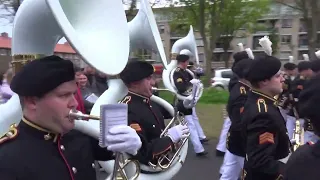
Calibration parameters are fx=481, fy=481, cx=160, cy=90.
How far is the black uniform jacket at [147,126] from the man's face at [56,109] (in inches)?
56.4

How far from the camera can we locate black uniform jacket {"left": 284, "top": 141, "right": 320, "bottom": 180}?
6.81ft

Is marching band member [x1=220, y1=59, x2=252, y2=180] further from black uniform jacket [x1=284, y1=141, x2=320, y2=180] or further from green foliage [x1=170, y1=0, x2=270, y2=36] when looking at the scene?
green foliage [x1=170, y1=0, x2=270, y2=36]

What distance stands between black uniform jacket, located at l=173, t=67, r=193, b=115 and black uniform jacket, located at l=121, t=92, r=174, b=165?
12.5 ft

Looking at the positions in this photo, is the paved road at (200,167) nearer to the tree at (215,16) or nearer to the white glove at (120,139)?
the white glove at (120,139)

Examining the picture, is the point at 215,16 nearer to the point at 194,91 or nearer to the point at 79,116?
the point at 194,91

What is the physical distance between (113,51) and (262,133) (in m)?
1.54

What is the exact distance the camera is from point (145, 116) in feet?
12.7

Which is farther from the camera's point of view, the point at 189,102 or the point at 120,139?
the point at 189,102

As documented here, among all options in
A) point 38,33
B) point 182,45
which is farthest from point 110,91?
point 182,45

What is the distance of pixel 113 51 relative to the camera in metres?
2.21

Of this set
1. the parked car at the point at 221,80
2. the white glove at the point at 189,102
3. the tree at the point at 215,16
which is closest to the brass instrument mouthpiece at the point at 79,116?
the white glove at the point at 189,102

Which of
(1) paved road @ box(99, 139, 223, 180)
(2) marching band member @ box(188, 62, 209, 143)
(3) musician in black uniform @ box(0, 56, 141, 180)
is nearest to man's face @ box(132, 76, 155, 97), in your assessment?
(3) musician in black uniform @ box(0, 56, 141, 180)

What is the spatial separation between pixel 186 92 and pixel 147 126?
13.9 feet

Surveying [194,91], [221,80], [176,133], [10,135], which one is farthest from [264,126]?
[221,80]
